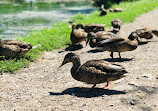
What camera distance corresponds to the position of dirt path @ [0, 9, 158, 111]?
4.71 m

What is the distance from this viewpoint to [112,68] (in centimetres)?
520

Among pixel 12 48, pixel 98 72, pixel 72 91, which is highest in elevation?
pixel 98 72

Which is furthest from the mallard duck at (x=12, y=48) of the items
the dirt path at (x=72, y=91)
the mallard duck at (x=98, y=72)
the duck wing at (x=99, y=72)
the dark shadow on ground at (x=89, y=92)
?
the duck wing at (x=99, y=72)

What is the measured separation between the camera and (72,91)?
560 centimetres

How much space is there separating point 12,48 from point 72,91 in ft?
10.4

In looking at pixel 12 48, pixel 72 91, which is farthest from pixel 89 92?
pixel 12 48

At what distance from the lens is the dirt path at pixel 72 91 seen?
471cm

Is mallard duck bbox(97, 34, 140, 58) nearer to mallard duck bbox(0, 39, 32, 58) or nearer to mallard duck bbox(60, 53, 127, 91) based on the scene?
mallard duck bbox(60, 53, 127, 91)

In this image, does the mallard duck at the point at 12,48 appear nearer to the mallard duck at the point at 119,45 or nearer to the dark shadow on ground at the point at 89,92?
the mallard duck at the point at 119,45

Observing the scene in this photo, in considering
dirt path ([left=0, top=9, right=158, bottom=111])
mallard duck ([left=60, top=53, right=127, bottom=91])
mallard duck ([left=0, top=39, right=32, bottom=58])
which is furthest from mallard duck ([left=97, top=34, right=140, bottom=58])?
mallard duck ([left=0, top=39, right=32, bottom=58])

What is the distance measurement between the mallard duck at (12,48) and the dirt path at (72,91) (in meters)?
0.60

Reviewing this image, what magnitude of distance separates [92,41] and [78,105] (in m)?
4.94

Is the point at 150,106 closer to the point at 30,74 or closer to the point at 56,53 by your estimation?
the point at 30,74

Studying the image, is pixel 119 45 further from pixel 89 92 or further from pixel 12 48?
pixel 12 48
